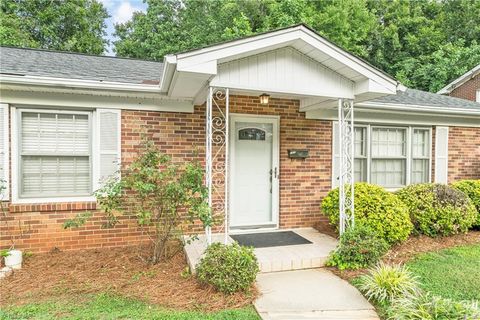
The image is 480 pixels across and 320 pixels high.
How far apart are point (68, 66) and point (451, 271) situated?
7.30 meters

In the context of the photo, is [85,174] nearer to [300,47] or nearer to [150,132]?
[150,132]

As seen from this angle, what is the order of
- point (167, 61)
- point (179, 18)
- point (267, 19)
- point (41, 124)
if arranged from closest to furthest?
point (167, 61)
point (41, 124)
point (267, 19)
point (179, 18)

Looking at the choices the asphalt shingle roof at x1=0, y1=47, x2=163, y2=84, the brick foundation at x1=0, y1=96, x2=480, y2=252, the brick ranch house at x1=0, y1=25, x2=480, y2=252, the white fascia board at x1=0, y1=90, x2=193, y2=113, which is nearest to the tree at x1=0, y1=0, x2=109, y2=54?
the asphalt shingle roof at x1=0, y1=47, x2=163, y2=84

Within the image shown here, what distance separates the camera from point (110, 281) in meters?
4.07

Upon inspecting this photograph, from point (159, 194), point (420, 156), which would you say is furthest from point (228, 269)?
point (420, 156)

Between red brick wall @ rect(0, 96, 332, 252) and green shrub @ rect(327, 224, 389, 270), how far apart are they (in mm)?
1729

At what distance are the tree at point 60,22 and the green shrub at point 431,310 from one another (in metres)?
19.3

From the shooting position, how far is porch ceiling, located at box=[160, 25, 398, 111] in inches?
160

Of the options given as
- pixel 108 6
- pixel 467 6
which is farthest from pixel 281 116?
pixel 467 6

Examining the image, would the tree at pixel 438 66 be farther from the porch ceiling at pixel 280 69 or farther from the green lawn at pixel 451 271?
the porch ceiling at pixel 280 69

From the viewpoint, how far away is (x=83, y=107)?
16.5 ft

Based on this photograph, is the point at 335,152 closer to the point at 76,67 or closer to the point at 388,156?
the point at 388,156

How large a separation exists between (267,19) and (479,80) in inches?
427

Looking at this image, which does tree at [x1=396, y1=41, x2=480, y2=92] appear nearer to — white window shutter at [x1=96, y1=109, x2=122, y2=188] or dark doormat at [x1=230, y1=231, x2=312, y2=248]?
dark doormat at [x1=230, y1=231, x2=312, y2=248]
